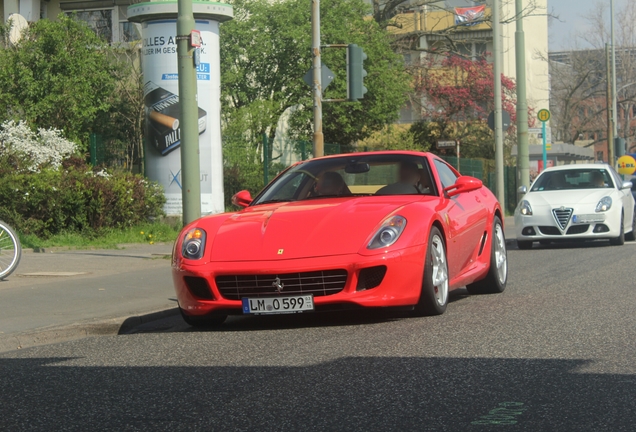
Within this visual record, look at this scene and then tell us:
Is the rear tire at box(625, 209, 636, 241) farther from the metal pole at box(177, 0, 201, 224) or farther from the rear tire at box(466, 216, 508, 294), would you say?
the rear tire at box(466, 216, 508, 294)

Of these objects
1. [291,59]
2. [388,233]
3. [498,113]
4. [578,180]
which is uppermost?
[291,59]

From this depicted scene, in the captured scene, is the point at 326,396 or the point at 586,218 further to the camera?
the point at 586,218

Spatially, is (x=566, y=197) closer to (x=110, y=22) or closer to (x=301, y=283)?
Result: (x=301, y=283)

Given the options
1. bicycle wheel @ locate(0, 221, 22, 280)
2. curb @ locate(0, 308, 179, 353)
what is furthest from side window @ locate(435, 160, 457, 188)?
bicycle wheel @ locate(0, 221, 22, 280)

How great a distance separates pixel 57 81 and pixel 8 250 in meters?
12.1

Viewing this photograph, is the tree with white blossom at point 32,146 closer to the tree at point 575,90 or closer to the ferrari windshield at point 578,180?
the ferrari windshield at point 578,180

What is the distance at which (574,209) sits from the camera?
17734 mm

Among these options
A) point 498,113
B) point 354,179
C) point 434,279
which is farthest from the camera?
point 498,113

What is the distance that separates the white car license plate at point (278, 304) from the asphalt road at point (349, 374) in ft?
0.62

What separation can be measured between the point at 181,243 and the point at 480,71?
42367 mm

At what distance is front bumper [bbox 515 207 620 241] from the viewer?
1772 cm

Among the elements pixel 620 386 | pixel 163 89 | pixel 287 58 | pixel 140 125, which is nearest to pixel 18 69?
pixel 140 125

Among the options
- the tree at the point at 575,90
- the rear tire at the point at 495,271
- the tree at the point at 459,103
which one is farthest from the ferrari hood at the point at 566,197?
the tree at the point at 575,90

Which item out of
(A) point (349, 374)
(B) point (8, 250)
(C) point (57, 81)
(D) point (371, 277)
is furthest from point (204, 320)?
(C) point (57, 81)
